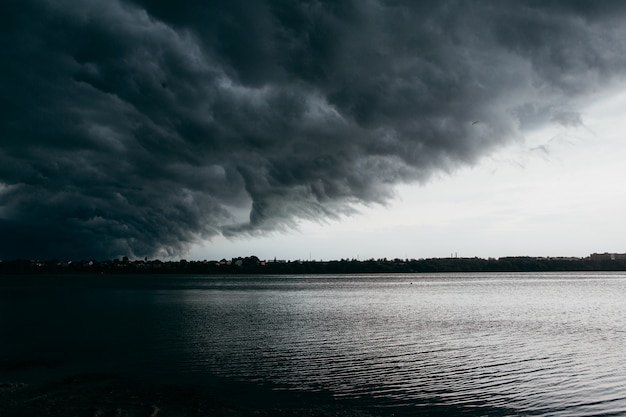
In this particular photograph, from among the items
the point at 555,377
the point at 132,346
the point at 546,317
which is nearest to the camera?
the point at 555,377

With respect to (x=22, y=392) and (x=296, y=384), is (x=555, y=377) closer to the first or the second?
(x=296, y=384)

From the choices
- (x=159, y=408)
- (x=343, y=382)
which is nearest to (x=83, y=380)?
(x=159, y=408)

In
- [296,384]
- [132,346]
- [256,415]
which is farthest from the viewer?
[132,346]

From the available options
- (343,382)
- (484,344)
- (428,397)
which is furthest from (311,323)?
(428,397)

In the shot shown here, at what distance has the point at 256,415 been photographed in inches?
825

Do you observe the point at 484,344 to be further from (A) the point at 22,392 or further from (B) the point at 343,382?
(A) the point at 22,392

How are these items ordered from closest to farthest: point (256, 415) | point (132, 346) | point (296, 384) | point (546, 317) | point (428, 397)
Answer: point (256, 415)
point (428, 397)
point (296, 384)
point (132, 346)
point (546, 317)

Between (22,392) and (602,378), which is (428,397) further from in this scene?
(22,392)

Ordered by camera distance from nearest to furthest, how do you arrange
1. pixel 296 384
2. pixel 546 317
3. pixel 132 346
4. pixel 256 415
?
pixel 256 415 → pixel 296 384 → pixel 132 346 → pixel 546 317

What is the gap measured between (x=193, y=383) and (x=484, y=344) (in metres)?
26.9

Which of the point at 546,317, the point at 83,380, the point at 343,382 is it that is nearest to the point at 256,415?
the point at 343,382

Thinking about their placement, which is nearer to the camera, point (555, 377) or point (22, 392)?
point (22, 392)

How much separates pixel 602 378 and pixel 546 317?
4114 centimetres

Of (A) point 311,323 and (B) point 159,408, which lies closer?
(B) point 159,408
